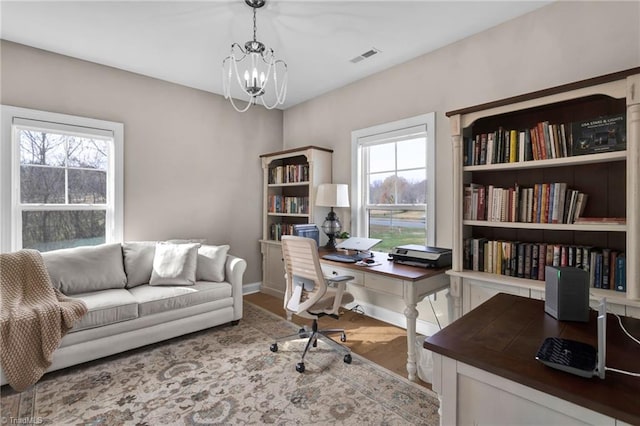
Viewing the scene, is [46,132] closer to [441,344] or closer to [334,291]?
[334,291]

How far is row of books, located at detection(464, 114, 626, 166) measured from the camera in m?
1.81

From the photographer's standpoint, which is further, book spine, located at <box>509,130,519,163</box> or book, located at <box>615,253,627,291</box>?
book spine, located at <box>509,130,519,163</box>

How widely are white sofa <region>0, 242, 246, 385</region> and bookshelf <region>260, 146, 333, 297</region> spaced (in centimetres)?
101

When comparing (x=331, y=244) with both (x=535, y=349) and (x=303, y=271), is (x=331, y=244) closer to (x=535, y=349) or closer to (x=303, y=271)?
(x=303, y=271)

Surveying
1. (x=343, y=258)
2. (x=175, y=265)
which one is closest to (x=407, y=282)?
(x=343, y=258)

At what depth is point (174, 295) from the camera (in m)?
2.79

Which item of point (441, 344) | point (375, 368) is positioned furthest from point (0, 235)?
point (441, 344)

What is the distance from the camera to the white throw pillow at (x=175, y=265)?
9.80 ft

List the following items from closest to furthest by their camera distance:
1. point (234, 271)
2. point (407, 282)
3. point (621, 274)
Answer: point (621, 274) < point (407, 282) < point (234, 271)

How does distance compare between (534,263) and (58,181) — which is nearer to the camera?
(534,263)

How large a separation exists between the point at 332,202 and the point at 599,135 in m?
2.21

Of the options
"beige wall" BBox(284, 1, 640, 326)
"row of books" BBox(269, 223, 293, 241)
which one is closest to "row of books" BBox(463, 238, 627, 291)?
"beige wall" BBox(284, 1, 640, 326)

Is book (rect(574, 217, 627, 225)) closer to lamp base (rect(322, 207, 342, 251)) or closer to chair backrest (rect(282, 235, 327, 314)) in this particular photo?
Result: chair backrest (rect(282, 235, 327, 314))

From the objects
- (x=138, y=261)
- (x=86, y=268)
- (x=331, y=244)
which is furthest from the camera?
(x=331, y=244)
